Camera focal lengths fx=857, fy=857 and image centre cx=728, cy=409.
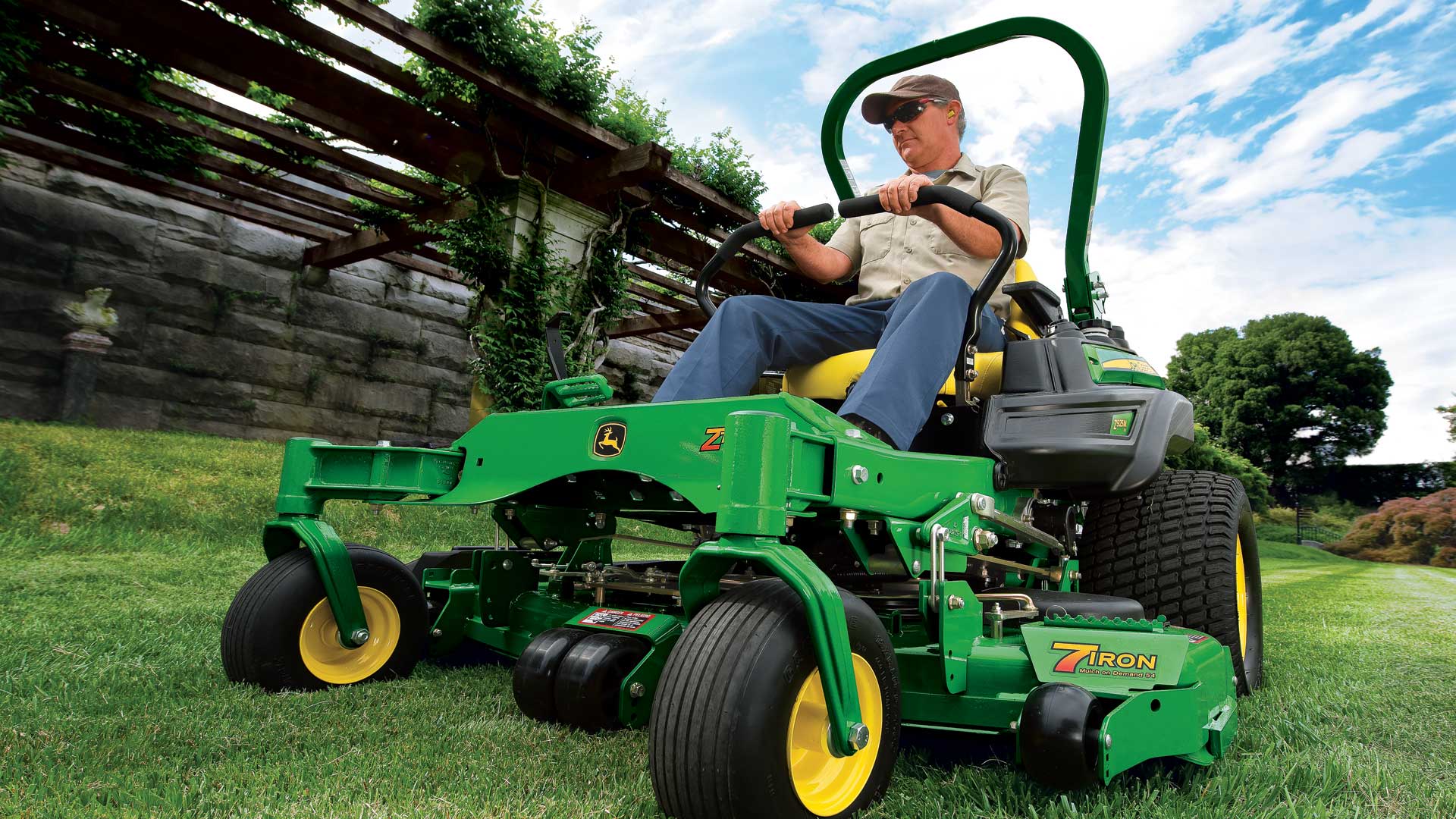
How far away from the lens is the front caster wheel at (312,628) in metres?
1.93

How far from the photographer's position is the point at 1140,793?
1.47 m

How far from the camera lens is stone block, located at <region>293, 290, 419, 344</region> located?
29.2 feet

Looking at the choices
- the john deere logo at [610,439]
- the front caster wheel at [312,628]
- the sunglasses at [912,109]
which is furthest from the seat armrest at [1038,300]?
the front caster wheel at [312,628]

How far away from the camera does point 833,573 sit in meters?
1.98

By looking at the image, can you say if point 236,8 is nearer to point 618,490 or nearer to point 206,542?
point 206,542

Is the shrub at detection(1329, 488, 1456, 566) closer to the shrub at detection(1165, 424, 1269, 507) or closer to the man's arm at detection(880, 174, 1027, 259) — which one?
the shrub at detection(1165, 424, 1269, 507)

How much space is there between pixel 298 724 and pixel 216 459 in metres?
5.25

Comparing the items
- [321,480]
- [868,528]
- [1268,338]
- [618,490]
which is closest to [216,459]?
[321,480]

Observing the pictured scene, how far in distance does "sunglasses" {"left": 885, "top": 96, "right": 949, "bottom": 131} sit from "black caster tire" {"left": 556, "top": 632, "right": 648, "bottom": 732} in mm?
1865

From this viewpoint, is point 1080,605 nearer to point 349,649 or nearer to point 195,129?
point 349,649

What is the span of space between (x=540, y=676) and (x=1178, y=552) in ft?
5.85

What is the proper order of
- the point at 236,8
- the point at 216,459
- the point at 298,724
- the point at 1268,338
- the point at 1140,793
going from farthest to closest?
1. the point at 1268,338
2. the point at 216,459
3. the point at 236,8
4. the point at 298,724
5. the point at 1140,793

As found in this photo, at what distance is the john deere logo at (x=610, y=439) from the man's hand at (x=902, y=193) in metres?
0.78

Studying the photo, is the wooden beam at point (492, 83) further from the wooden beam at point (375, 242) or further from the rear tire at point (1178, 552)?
the rear tire at point (1178, 552)
